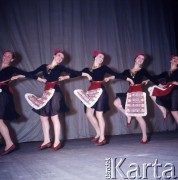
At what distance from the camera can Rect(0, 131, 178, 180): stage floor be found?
240cm

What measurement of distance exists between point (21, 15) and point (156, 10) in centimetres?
313

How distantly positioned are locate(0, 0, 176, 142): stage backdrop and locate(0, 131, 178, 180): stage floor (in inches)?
65.5

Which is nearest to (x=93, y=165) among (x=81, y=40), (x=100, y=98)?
(x=100, y=98)

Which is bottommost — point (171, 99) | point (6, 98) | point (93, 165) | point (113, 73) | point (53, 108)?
point (93, 165)

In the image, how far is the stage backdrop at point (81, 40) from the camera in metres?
5.18

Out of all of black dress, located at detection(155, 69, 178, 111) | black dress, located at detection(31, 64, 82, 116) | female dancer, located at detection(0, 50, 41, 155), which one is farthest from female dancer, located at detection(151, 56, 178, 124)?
female dancer, located at detection(0, 50, 41, 155)

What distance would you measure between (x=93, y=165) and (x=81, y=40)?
336 centimetres

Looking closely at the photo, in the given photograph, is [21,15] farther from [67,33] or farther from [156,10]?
[156,10]

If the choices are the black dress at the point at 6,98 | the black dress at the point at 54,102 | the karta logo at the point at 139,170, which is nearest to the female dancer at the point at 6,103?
the black dress at the point at 6,98

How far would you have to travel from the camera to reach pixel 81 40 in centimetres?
559

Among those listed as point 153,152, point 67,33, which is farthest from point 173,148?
point 67,33

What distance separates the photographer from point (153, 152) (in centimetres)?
338

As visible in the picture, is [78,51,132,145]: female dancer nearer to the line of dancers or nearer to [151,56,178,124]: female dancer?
the line of dancers

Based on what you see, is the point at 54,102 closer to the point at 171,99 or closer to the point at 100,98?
the point at 100,98
